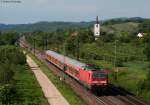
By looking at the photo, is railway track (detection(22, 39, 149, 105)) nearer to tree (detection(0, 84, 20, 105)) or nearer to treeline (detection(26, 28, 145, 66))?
tree (detection(0, 84, 20, 105))

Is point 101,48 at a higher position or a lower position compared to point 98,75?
lower

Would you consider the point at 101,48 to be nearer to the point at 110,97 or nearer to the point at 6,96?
the point at 110,97

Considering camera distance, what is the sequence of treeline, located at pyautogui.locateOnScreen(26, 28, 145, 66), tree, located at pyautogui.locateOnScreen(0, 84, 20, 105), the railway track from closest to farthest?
tree, located at pyautogui.locateOnScreen(0, 84, 20, 105) → the railway track → treeline, located at pyautogui.locateOnScreen(26, 28, 145, 66)

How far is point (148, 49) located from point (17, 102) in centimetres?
3812

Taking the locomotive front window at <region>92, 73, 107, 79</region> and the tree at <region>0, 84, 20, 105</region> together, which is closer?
the tree at <region>0, 84, 20, 105</region>

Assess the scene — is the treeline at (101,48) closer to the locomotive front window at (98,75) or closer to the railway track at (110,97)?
the railway track at (110,97)

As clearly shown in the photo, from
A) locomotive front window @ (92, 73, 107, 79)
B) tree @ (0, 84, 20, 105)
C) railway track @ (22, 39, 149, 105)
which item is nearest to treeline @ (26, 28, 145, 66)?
railway track @ (22, 39, 149, 105)

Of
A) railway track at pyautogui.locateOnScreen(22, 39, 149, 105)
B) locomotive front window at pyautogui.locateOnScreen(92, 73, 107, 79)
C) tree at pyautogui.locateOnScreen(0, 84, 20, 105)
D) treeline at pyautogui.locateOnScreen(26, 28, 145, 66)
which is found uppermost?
locomotive front window at pyautogui.locateOnScreen(92, 73, 107, 79)

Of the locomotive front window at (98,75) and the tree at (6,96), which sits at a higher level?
the locomotive front window at (98,75)

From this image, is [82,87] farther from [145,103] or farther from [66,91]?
[145,103]

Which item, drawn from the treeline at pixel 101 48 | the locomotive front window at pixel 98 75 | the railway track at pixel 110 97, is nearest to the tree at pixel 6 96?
the railway track at pixel 110 97

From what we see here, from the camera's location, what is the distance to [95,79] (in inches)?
1978

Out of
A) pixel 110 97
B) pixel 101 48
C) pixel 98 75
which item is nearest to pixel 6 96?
pixel 98 75

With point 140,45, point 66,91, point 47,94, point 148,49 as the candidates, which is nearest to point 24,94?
point 47,94
